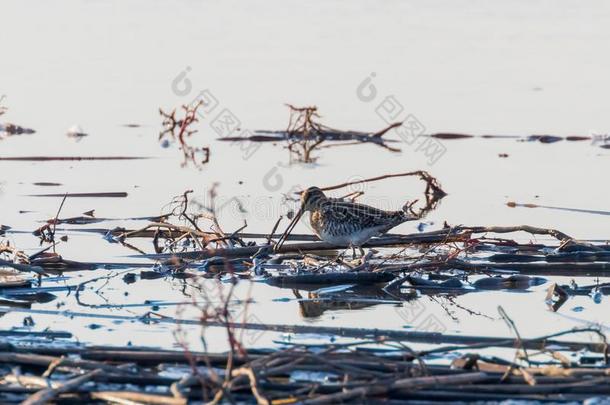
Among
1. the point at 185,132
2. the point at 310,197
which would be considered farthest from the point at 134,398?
the point at 185,132

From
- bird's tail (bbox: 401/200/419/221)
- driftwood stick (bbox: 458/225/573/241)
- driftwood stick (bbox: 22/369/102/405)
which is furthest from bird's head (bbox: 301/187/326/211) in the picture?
driftwood stick (bbox: 22/369/102/405)

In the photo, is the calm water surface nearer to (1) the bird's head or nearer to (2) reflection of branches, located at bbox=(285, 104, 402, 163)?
(2) reflection of branches, located at bbox=(285, 104, 402, 163)

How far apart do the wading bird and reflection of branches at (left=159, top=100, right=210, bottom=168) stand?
12.4ft

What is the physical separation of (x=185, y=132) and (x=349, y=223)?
5.86m

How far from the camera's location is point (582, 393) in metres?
6.02

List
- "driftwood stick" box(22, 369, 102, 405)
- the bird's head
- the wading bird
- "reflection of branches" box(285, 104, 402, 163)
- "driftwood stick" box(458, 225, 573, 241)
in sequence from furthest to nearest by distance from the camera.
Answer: "reflection of branches" box(285, 104, 402, 163)
the bird's head
the wading bird
"driftwood stick" box(458, 225, 573, 241)
"driftwood stick" box(22, 369, 102, 405)

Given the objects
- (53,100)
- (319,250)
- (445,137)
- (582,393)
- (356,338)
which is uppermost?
(53,100)

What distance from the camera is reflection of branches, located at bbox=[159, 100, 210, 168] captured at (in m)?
14.3

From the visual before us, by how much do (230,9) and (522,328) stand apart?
A: 16.3 m

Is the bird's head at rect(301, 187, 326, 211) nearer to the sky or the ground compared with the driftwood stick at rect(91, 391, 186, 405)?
nearer to the sky

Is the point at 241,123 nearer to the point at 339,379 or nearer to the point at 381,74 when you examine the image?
the point at 381,74

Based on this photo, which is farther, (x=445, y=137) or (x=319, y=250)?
(x=445, y=137)

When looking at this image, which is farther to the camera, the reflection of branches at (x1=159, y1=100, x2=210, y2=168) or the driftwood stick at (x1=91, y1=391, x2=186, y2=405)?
the reflection of branches at (x1=159, y1=100, x2=210, y2=168)

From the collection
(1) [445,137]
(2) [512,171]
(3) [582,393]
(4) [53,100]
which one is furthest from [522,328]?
(4) [53,100]
